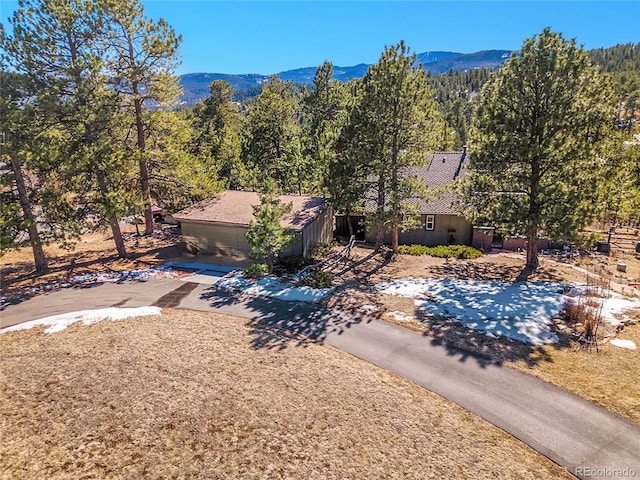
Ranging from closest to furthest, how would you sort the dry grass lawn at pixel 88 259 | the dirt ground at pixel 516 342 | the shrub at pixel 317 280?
the dirt ground at pixel 516 342
the shrub at pixel 317 280
the dry grass lawn at pixel 88 259

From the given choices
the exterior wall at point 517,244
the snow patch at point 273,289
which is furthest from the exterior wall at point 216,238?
the exterior wall at point 517,244

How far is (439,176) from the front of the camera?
31156 mm

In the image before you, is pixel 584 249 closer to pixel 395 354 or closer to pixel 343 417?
pixel 395 354

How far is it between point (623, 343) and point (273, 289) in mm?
14361

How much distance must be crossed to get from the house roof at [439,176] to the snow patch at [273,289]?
12.2 metres

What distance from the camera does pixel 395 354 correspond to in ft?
43.6

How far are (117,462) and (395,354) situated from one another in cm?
868

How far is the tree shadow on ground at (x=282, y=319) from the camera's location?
14241 millimetres

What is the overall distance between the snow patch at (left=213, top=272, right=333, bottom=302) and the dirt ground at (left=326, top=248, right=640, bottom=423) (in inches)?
36.3

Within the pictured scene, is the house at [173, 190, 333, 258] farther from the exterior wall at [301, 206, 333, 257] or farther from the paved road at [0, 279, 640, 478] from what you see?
the paved road at [0, 279, 640, 478]

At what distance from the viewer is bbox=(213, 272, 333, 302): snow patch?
18094 millimetres

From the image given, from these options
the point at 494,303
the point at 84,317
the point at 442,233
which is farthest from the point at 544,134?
the point at 84,317

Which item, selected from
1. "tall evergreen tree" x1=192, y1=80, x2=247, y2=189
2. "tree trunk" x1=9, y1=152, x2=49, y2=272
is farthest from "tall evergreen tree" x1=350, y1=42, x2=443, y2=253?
"tree trunk" x1=9, y1=152, x2=49, y2=272

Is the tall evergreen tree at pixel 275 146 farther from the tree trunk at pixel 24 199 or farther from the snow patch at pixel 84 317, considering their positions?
the snow patch at pixel 84 317
